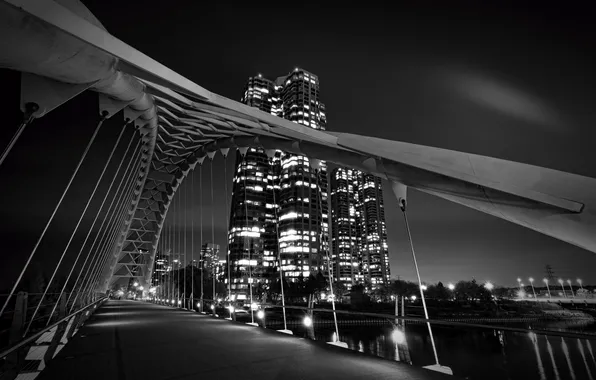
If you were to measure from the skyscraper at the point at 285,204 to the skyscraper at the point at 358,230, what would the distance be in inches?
1648

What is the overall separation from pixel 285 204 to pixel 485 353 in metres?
82.2

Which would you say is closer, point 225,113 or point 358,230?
point 225,113

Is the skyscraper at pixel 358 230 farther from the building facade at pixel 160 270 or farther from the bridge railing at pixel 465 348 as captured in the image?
the bridge railing at pixel 465 348

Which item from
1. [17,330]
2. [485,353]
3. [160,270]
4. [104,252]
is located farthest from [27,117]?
[160,270]

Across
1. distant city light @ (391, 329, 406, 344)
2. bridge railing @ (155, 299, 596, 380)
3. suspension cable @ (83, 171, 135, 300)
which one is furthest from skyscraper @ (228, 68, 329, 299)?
suspension cable @ (83, 171, 135, 300)

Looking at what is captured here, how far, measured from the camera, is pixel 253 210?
116 metres

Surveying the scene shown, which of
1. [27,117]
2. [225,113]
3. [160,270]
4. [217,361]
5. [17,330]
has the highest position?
[160,270]

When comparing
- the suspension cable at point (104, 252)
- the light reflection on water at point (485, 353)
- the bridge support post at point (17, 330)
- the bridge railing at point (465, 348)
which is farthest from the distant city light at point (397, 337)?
the bridge support post at point (17, 330)

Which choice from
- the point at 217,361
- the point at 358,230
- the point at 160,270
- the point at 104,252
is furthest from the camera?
the point at 358,230

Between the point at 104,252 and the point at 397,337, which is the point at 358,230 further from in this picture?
the point at 104,252

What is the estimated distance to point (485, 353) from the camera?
47.8 metres

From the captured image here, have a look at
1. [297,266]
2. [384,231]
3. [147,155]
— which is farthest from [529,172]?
[384,231]

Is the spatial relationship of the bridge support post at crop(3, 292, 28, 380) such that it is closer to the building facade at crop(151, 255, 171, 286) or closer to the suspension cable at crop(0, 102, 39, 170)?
the suspension cable at crop(0, 102, 39, 170)

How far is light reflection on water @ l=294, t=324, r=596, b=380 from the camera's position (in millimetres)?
37969
